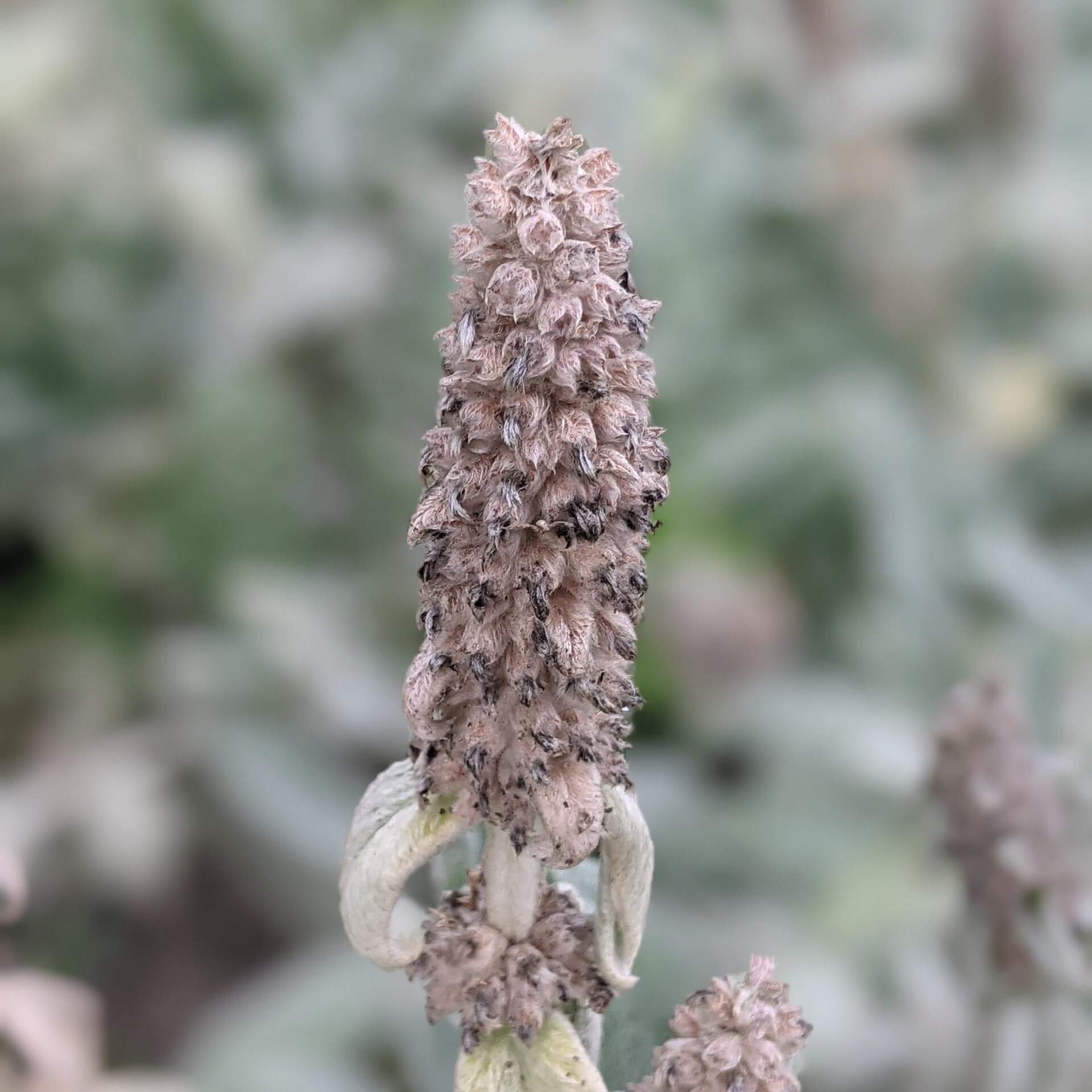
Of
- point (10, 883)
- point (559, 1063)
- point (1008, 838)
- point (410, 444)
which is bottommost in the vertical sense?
point (559, 1063)

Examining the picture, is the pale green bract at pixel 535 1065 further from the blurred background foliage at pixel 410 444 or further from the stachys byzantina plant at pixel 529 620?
the blurred background foliage at pixel 410 444

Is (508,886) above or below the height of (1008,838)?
below

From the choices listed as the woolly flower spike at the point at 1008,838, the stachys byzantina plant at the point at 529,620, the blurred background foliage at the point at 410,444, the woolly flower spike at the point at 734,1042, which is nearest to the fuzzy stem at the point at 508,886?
the stachys byzantina plant at the point at 529,620

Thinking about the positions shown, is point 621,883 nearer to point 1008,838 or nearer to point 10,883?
point 10,883

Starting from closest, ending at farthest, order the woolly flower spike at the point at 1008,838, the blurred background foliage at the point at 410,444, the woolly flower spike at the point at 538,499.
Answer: the woolly flower spike at the point at 538,499 < the woolly flower spike at the point at 1008,838 < the blurred background foliage at the point at 410,444

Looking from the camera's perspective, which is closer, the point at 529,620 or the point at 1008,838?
the point at 529,620

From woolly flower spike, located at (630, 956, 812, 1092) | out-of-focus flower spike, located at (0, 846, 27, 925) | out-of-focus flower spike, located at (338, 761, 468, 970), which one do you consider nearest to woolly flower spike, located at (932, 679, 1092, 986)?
woolly flower spike, located at (630, 956, 812, 1092)

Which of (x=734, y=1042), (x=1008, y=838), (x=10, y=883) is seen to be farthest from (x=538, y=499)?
(x=1008, y=838)

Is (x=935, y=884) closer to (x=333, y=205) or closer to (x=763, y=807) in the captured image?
(x=763, y=807)
